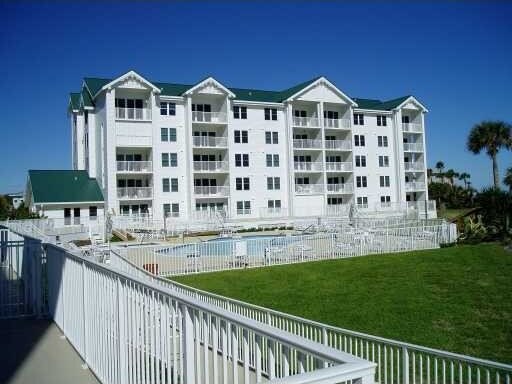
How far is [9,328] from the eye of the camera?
8117 millimetres

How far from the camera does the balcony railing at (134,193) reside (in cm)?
4041

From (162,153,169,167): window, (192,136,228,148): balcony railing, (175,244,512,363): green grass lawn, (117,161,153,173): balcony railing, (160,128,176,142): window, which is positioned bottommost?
(175,244,512,363): green grass lawn

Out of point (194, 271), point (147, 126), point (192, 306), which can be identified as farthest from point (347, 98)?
point (192, 306)

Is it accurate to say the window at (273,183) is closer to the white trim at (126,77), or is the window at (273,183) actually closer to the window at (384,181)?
the window at (384,181)

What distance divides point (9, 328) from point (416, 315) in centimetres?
907

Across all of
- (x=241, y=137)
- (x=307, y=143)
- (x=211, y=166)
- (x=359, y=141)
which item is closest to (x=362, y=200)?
(x=359, y=141)

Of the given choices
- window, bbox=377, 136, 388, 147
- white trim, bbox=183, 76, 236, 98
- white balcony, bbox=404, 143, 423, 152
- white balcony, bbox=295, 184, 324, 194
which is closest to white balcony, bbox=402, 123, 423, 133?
white balcony, bbox=404, 143, 423, 152

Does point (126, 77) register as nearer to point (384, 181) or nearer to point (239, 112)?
point (239, 112)

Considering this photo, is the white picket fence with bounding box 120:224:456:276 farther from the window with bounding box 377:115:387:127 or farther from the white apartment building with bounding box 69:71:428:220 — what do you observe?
the window with bounding box 377:115:387:127

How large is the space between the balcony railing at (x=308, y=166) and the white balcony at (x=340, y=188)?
8.35 feet

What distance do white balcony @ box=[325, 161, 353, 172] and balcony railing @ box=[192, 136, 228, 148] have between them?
39.8 ft

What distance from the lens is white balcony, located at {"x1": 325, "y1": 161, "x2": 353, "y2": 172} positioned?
50834 mm

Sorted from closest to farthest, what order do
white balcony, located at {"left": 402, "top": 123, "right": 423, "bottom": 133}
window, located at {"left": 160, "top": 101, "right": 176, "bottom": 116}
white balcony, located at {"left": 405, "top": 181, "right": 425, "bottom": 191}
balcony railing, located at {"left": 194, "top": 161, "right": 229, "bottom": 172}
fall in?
window, located at {"left": 160, "top": 101, "right": 176, "bottom": 116} < balcony railing, located at {"left": 194, "top": 161, "right": 229, "bottom": 172} < white balcony, located at {"left": 405, "top": 181, "right": 425, "bottom": 191} < white balcony, located at {"left": 402, "top": 123, "right": 423, "bottom": 133}

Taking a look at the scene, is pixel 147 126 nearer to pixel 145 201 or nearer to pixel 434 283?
pixel 145 201
